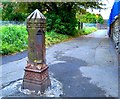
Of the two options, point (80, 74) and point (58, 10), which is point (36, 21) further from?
point (58, 10)

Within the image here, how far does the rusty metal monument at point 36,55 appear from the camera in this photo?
4094 millimetres

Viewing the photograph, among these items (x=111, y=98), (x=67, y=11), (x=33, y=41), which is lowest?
(x=111, y=98)

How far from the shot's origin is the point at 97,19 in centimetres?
4806

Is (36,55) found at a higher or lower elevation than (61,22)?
lower

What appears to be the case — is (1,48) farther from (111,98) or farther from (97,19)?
(97,19)

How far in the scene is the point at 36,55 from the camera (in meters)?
4.21

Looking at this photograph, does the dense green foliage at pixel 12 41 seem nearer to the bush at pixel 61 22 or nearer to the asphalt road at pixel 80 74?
the asphalt road at pixel 80 74

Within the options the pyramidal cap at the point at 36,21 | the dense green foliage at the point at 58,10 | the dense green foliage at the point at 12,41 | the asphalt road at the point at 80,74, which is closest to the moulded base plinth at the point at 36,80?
the asphalt road at the point at 80,74

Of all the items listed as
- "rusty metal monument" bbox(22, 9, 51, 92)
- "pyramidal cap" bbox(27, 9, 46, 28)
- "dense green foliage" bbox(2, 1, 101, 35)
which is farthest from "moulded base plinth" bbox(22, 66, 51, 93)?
"dense green foliage" bbox(2, 1, 101, 35)

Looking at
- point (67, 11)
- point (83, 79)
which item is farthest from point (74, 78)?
point (67, 11)

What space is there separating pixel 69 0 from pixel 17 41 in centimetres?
761

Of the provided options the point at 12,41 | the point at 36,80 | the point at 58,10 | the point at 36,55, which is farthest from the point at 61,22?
the point at 36,80

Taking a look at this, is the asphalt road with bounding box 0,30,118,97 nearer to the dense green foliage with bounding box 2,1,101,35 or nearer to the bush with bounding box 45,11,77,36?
the bush with bounding box 45,11,77,36

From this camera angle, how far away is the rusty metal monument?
4094 mm
